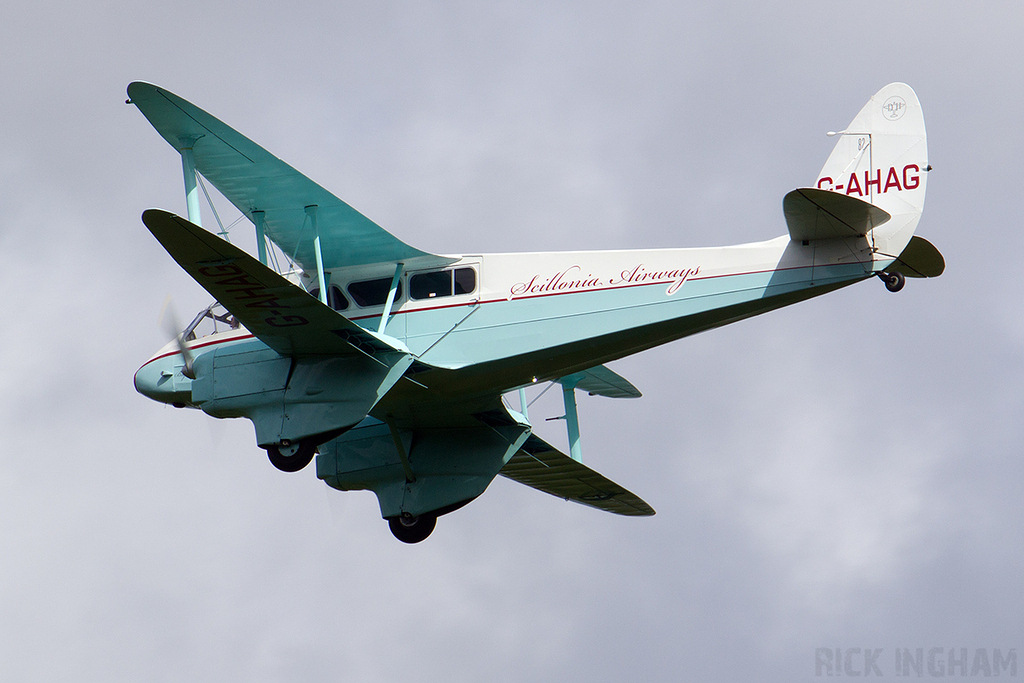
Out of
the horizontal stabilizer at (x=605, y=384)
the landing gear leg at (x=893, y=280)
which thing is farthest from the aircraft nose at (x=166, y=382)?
the landing gear leg at (x=893, y=280)

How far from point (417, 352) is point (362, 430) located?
14.1 ft

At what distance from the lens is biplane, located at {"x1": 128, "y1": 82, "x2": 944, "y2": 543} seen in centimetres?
1850

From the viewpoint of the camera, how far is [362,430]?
79.0 feet

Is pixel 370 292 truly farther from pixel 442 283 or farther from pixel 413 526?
pixel 413 526

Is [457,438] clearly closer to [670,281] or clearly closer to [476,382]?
[476,382]

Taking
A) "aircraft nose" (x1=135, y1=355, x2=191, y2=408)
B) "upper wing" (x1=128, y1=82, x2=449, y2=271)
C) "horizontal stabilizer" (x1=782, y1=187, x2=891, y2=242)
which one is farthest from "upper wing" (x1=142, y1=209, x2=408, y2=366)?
"horizontal stabilizer" (x1=782, y1=187, x2=891, y2=242)

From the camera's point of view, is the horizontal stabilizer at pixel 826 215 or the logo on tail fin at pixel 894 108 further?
the logo on tail fin at pixel 894 108

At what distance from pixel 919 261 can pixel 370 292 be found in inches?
334

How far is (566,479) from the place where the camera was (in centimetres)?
2595

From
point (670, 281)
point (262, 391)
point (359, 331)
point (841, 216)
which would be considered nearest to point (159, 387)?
point (262, 391)

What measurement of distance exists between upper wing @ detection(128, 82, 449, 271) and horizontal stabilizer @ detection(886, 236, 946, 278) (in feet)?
23.5

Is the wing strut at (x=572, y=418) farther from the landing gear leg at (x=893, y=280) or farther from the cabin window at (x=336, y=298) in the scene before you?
the landing gear leg at (x=893, y=280)

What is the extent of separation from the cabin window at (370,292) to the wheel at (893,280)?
7.69 m

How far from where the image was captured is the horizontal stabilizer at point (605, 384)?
2530 centimetres
